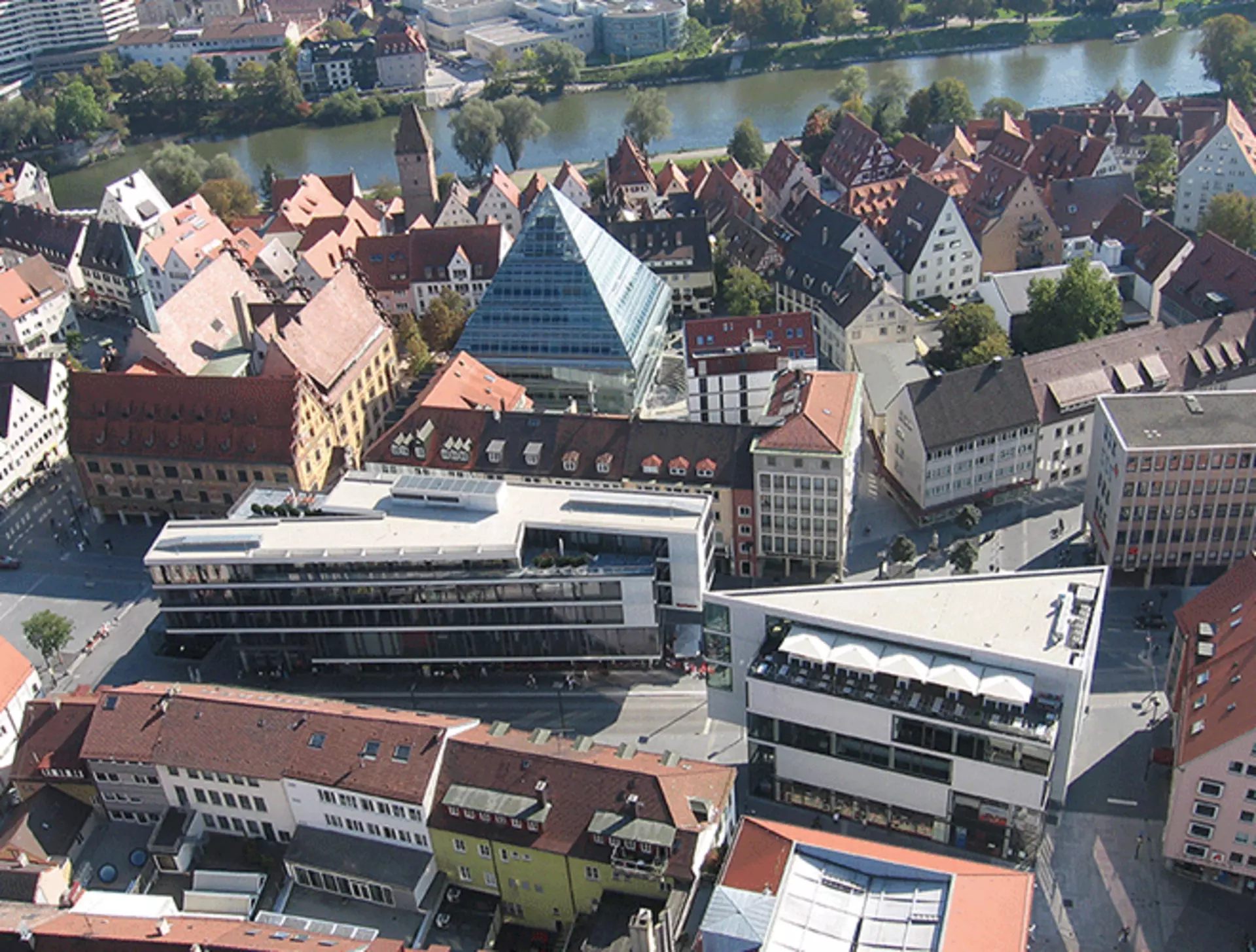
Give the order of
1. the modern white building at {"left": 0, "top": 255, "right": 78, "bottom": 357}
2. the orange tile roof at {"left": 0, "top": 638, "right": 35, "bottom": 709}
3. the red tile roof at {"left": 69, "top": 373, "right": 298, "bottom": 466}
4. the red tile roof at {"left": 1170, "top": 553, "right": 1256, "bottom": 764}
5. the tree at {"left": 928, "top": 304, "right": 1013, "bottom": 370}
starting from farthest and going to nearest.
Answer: the modern white building at {"left": 0, "top": 255, "right": 78, "bottom": 357} → the tree at {"left": 928, "top": 304, "right": 1013, "bottom": 370} → the red tile roof at {"left": 69, "top": 373, "right": 298, "bottom": 466} → the orange tile roof at {"left": 0, "top": 638, "right": 35, "bottom": 709} → the red tile roof at {"left": 1170, "top": 553, "right": 1256, "bottom": 764}

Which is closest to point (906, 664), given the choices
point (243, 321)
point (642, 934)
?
point (642, 934)

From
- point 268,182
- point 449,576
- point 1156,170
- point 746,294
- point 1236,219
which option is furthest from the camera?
point 268,182

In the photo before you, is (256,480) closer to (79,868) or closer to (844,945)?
(79,868)

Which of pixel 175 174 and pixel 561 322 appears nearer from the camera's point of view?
pixel 561 322

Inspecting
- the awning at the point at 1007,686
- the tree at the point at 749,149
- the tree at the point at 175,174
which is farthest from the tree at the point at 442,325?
the awning at the point at 1007,686

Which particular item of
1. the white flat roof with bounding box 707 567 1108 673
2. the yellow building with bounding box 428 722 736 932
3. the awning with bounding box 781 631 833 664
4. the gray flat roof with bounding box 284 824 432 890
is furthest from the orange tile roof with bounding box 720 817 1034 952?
the gray flat roof with bounding box 284 824 432 890

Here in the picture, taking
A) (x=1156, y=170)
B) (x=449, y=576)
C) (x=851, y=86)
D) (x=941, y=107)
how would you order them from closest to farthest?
(x=449, y=576)
(x=1156, y=170)
(x=941, y=107)
(x=851, y=86)

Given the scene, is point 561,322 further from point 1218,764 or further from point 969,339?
point 1218,764

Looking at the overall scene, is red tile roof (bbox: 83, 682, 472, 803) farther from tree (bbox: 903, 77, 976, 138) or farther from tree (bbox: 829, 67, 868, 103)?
tree (bbox: 829, 67, 868, 103)
